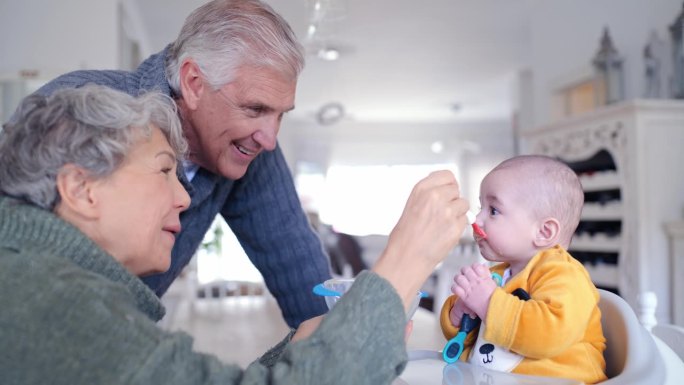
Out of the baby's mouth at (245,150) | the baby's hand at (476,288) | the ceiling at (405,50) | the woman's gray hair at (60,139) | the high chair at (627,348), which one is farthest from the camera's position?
the ceiling at (405,50)

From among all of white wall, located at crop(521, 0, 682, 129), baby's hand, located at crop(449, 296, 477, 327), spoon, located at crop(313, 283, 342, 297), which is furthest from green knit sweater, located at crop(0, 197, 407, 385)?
white wall, located at crop(521, 0, 682, 129)

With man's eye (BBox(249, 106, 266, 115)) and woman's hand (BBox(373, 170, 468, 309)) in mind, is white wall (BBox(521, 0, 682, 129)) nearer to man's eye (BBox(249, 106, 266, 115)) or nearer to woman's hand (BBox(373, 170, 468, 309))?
man's eye (BBox(249, 106, 266, 115))

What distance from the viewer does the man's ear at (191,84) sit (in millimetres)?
1338

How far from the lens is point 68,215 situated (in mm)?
797

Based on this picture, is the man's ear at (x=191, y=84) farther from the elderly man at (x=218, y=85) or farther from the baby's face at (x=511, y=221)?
the baby's face at (x=511, y=221)

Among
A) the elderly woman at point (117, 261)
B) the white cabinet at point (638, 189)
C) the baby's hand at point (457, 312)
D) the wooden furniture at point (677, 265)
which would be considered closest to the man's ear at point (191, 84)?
the elderly woman at point (117, 261)

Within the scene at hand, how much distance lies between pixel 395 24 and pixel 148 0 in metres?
1.94

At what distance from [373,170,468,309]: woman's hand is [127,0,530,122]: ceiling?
62.9 inches

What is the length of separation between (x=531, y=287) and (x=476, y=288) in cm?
11

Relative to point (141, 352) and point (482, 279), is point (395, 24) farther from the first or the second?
point (141, 352)

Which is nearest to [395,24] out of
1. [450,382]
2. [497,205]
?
[497,205]

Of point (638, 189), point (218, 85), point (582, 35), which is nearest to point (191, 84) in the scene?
point (218, 85)

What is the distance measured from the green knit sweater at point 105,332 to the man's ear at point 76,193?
34 mm

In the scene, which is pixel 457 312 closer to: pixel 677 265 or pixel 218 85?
pixel 218 85
